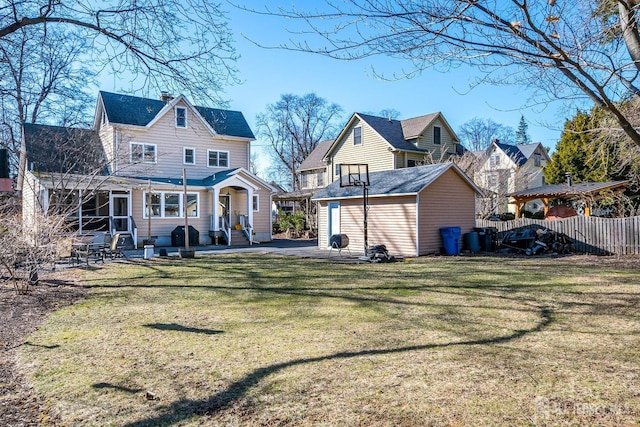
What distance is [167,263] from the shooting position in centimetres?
1454

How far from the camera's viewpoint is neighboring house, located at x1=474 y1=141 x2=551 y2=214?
28.2m

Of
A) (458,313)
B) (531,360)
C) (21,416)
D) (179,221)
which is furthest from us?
(179,221)

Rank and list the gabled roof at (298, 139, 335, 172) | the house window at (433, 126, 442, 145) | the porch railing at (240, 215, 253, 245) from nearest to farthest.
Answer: the porch railing at (240, 215, 253, 245) → the house window at (433, 126, 442, 145) → the gabled roof at (298, 139, 335, 172)

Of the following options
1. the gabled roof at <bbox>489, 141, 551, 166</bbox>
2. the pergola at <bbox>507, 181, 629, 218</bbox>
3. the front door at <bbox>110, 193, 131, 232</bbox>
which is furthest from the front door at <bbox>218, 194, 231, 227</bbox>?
the gabled roof at <bbox>489, 141, 551, 166</bbox>

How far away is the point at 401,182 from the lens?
1800cm

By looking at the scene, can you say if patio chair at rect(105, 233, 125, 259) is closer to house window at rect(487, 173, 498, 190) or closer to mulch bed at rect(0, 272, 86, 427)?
mulch bed at rect(0, 272, 86, 427)

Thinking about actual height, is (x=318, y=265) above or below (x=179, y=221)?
below

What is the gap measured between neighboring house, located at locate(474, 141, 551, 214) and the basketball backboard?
35.4ft

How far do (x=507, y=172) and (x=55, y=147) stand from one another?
26.8m

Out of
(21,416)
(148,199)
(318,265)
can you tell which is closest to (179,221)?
(148,199)

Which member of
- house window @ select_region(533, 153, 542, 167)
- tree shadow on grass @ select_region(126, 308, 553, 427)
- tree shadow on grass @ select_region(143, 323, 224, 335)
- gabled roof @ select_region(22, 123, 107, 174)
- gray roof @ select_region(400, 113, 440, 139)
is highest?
gray roof @ select_region(400, 113, 440, 139)

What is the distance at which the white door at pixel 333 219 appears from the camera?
2004 cm

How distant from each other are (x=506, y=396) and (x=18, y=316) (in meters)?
7.25

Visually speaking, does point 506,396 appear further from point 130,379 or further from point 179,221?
point 179,221
